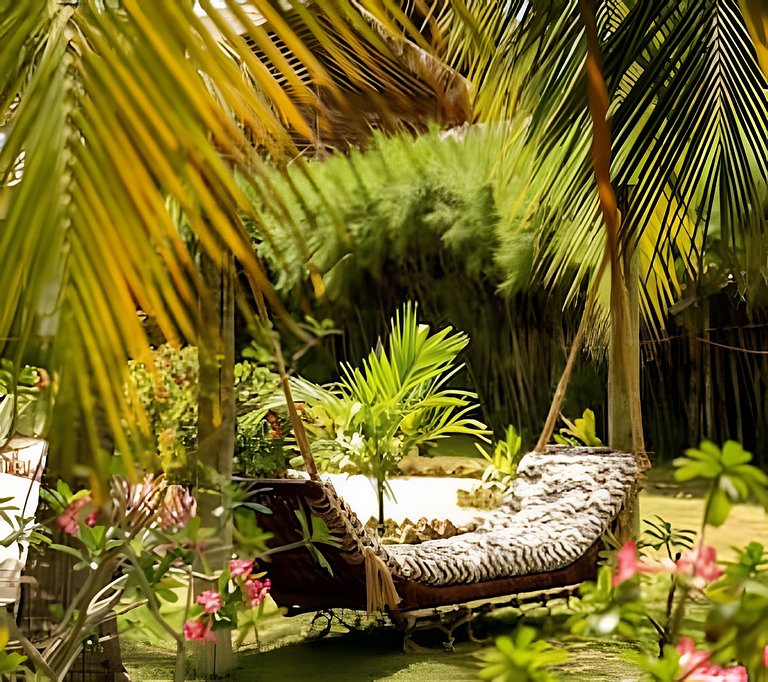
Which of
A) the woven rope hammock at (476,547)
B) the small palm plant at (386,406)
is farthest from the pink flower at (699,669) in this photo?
the small palm plant at (386,406)

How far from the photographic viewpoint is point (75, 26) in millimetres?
574

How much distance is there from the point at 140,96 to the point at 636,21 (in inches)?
53.5

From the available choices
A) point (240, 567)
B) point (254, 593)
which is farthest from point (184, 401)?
point (240, 567)

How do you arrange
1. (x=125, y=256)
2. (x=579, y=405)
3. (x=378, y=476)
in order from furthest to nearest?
(x=579, y=405), (x=378, y=476), (x=125, y=256)

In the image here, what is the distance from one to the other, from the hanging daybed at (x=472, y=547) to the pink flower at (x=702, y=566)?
1569 mm

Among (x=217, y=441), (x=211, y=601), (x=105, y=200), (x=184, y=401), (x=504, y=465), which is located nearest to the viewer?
(x=105, y=200)

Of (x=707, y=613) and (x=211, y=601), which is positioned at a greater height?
(x=707, y=613)

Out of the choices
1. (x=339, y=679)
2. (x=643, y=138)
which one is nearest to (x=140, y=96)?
(x=643, y=138)

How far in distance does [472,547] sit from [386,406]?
3.29 ft

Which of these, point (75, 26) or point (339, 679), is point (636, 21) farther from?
point (339, 679)

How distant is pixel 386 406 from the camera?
3.65m

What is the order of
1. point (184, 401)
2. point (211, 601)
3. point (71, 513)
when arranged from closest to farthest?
point (71, 513)
point (211, 601)
point (184, 401)

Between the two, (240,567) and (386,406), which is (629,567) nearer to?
(240,567)

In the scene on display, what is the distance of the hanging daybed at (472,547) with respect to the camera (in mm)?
2436
